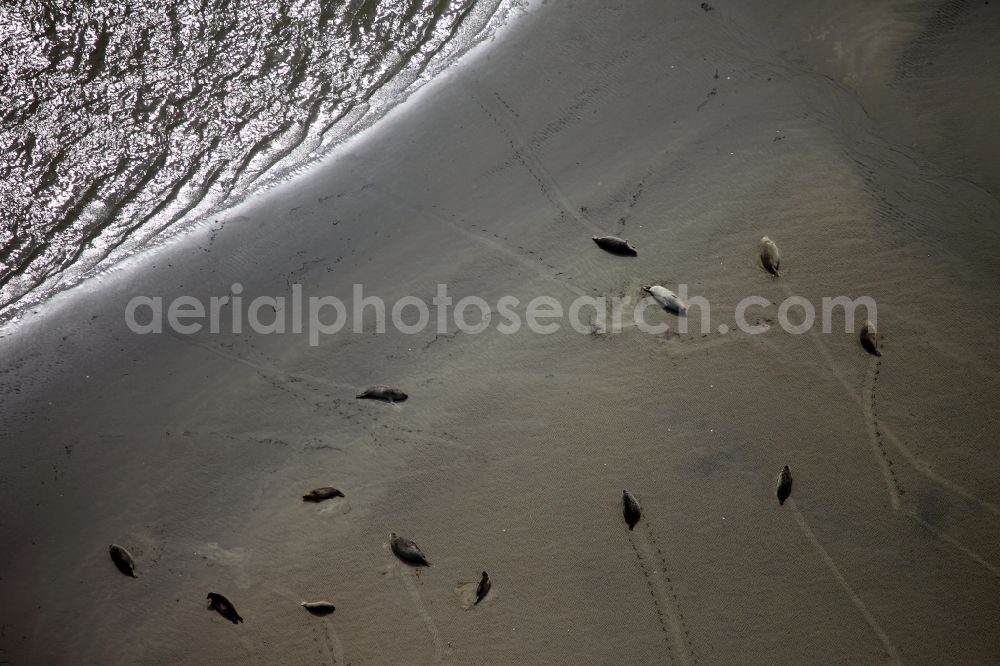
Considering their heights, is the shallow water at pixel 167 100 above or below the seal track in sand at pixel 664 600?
above

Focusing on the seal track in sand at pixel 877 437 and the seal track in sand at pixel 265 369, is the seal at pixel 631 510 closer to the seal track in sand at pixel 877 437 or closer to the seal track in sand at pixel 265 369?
the seal track in sand at pixel 877 437

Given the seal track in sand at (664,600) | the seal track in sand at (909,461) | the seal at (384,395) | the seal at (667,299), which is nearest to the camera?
the seal track in sand at (664,600)

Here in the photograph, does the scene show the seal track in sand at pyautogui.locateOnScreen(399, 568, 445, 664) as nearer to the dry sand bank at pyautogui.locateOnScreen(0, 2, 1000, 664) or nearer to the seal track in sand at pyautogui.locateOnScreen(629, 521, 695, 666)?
the dry sand bank at pyautogui.locateOnScreen(0, 2, 1000, 664)

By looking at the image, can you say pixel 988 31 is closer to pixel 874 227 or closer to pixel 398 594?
pixel 874 227

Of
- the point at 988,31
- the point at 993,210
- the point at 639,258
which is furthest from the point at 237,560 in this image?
the point at 988,31

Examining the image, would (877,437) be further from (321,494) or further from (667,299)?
(321,494)

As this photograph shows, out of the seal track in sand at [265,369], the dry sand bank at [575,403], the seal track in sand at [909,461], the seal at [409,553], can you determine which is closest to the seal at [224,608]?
the dry sand bank at [575,403]

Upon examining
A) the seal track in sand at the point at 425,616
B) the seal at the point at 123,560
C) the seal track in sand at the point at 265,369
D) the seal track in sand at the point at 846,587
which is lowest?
the seal track in sand at the point at 846,587
